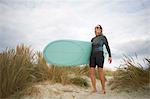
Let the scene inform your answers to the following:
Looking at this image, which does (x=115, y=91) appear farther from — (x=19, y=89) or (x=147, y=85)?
(x=19, y=89)

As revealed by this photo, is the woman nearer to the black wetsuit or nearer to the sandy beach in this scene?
the black wetsuit

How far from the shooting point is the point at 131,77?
21.6 feet

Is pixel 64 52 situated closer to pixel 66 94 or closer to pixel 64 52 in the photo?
pixel 64 52

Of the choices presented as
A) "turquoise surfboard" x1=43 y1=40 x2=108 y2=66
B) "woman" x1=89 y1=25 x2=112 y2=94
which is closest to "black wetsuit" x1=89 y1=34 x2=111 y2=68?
"woman" x1=89 y1=25 x2=112 y2=94

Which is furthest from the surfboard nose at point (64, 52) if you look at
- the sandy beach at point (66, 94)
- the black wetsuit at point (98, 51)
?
the sandy beach at point (66, 94)

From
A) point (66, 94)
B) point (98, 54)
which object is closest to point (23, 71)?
point (66, 94)

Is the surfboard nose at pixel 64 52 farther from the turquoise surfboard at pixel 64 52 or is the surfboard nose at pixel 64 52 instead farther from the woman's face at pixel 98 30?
the woman's face at pixel 98 30

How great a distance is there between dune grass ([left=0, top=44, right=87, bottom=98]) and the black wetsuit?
2.74ft

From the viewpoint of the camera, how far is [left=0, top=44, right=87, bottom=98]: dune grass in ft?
20.3

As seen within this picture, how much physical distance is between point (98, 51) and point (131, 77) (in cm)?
94

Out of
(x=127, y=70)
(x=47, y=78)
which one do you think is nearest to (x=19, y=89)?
(x=47, y=78)

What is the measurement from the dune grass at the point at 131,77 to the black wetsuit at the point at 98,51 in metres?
0.55

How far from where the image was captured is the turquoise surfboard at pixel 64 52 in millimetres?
7371

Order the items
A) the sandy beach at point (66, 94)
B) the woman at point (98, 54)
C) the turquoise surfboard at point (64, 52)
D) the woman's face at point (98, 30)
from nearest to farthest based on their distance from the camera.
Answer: the sandy beach at point (66, 94), the woman at point (98, 54), the woman's face at point (98, 30), the turquoise surfboard at point (64, 52)
